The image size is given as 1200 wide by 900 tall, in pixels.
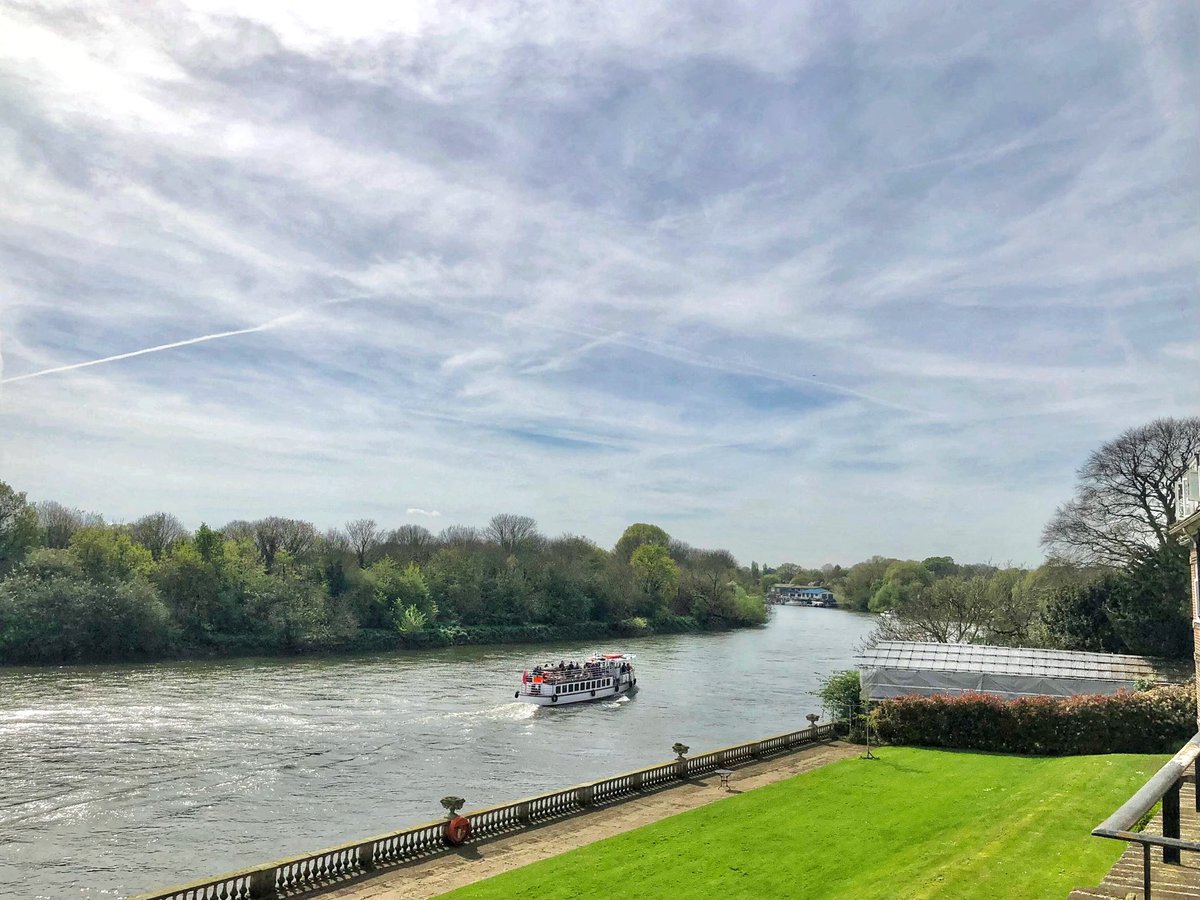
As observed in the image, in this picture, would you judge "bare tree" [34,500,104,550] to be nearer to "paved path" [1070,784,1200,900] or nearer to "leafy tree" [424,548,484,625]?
"leafy tree" [424,548,484,625]

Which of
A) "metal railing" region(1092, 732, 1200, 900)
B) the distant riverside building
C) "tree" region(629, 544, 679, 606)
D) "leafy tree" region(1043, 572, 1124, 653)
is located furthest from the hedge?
"tree" region(629, 544, 679, 606)

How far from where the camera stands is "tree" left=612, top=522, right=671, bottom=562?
600 feet

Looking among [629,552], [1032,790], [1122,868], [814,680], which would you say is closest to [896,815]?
[1032,790]

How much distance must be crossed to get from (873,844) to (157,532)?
329 feet

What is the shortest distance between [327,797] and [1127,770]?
27.9 m

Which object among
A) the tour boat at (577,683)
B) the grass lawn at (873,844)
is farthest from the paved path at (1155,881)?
the tour boat at (577,683)

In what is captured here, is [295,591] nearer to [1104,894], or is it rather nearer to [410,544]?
[410,544]

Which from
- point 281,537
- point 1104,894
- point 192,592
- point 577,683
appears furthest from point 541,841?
point 281,537

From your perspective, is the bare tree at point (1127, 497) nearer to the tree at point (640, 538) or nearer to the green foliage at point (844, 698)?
the green foliage at point (844, 698)

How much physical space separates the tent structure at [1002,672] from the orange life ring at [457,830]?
82.3ft

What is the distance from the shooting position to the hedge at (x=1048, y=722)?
32.5m

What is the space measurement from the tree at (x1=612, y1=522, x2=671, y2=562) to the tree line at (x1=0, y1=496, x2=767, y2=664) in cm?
4280

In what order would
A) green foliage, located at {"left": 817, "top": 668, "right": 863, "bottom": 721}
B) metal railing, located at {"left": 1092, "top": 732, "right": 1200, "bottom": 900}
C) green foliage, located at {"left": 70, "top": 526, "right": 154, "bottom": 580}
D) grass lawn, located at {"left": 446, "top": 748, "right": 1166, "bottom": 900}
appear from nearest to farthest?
metal railing, located at {"left": 1092, "top": 732, "right": 1200, "bottom": 900}, grass lawn, located at {"left": 446, "top": 748, "right": 1166, "bottom": 900}, green foliage, located at {"left": 817, "top": 668, "right": 863, "bottom": 721}, green foliage, located at {"left": 70, "top": 526, "right": 154, "bottom": 580}

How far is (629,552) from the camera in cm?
18038
